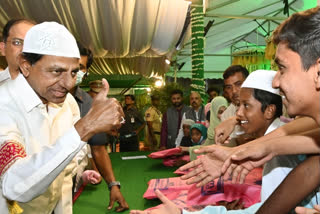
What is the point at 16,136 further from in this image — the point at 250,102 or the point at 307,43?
the point at 250,102

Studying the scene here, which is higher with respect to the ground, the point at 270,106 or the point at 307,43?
the point at 307,43

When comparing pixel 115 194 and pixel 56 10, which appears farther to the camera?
pixel 56 10

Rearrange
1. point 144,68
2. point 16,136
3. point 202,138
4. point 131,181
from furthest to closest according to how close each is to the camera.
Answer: point 144,68, point 202,138, point 131,181, point 16,136

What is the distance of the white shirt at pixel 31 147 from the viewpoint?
981mm

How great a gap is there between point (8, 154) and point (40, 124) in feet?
0.99

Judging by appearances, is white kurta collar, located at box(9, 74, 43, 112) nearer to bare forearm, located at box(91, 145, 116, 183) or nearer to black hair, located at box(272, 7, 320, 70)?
bare forearm, located at box(91, 145, 116, 183)

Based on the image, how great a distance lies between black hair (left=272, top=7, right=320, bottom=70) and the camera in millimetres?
938

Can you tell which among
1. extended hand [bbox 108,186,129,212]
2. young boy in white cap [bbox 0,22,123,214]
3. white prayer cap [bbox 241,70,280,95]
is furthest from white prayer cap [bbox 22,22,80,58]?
white prayer cap [bbox 241,70,280,95]

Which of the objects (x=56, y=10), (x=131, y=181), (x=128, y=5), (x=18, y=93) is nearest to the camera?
(x=18, y=93)

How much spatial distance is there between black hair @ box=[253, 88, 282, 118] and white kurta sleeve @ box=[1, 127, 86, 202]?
1383 mm

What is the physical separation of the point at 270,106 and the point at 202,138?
1928mm

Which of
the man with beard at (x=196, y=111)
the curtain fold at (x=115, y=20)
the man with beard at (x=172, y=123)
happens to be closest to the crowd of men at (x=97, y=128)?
the man with beard at (x=196, y=111)

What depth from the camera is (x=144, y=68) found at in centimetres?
870

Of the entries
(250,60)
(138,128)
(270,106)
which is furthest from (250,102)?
(250,60)
